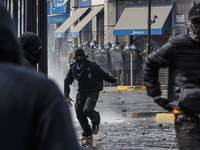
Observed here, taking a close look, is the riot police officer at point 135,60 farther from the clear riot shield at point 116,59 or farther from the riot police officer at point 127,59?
the clear riot shield at point 116,59

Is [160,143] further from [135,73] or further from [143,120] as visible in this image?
[135,73]

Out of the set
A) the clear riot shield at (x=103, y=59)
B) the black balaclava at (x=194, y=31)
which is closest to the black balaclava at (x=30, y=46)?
the black balaclava at (x=194, y=31)

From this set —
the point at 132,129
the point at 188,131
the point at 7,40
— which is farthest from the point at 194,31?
the point at 132,129

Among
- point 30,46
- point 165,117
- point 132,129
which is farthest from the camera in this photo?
point 165,117

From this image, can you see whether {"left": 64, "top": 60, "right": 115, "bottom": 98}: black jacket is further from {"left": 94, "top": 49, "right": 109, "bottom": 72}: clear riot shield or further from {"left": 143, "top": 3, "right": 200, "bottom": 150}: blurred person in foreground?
{"left": 94, "top": 49, "right": 109, "bottom": 72}: clear riot shield

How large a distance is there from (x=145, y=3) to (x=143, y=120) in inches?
577

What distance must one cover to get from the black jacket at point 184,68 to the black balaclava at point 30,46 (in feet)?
4.02

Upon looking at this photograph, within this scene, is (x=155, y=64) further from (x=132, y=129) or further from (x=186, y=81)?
(x=132, y=129)

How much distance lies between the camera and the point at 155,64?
372cm

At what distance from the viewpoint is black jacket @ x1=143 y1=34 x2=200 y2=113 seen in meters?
3.33

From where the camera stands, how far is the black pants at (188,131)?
3211mm

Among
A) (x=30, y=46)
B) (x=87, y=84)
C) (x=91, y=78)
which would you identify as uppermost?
(x=30, y=46)

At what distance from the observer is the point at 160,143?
6.98 meters

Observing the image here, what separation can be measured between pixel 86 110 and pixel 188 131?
15.1ft
